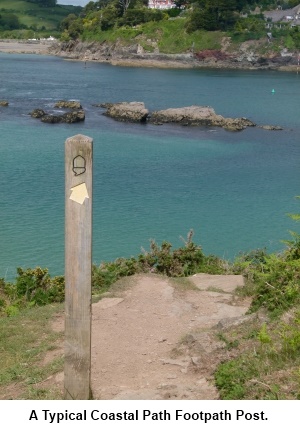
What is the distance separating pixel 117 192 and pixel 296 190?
6621 millimetres

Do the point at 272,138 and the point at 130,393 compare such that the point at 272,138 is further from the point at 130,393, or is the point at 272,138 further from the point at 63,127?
the point at 130,393

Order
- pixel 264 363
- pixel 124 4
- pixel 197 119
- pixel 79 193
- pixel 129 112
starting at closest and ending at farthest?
pixel 79 193, pixel 264 363, pixel 197 119, pixel 129 112, pixel 124 4

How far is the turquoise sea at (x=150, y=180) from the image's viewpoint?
17.4 metres

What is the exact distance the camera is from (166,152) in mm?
30641

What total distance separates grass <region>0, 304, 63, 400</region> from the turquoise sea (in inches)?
225

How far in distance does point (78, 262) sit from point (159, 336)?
2.97 meters

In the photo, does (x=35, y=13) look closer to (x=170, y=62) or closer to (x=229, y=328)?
(x=170, y=62)

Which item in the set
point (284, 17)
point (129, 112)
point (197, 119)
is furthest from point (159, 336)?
point (284, 17)

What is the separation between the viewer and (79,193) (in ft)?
15.7

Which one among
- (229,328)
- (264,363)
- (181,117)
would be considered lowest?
(181,117)

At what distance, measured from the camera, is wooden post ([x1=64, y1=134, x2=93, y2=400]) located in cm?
478

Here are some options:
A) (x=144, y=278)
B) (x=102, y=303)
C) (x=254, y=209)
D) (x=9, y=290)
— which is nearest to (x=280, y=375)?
(x=102, y=303)

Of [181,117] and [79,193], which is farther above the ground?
[79,193]

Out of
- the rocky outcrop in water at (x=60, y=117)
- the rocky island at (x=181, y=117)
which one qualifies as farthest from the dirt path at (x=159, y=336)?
the rocky island at (x=181, y=117)
